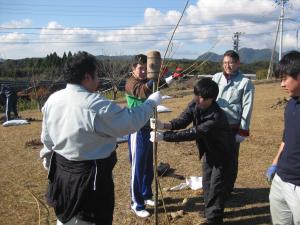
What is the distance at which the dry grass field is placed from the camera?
4734mm

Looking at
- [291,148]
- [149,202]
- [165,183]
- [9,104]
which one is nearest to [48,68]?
[9,104]

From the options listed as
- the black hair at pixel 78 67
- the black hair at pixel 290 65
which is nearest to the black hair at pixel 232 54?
the black hair at pixel 290 65

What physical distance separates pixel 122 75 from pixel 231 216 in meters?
27.3

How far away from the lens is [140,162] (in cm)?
458

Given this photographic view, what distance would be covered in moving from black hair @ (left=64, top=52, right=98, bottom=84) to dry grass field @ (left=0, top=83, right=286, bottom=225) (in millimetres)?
1539

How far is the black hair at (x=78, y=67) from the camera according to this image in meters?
2.65

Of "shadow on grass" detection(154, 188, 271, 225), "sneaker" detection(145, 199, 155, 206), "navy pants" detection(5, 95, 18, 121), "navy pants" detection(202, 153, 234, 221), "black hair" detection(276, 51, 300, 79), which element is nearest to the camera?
"black hair" detection(276, 51, 300, 79)

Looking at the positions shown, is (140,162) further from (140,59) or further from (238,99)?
(238,99)

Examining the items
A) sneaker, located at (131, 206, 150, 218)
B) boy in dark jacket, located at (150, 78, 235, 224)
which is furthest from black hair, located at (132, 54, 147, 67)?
sneaker, located at (131, 206, 150, 218)

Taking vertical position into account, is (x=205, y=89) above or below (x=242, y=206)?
above

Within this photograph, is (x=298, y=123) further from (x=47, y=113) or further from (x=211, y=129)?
(x=47, y=113)

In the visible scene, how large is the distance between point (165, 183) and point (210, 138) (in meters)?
2.07

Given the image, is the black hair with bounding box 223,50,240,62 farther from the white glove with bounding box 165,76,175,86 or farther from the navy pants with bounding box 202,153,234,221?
the navy pants with bounding box 202,153,234,221

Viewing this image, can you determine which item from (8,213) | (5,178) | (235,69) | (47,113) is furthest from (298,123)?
(5,178)
